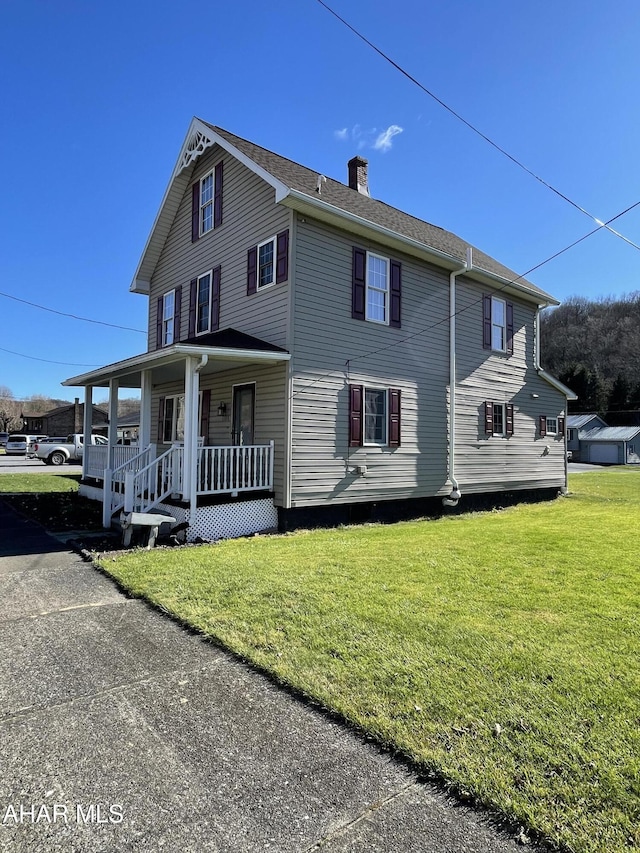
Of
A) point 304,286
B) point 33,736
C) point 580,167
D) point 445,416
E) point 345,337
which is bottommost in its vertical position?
point 33,736

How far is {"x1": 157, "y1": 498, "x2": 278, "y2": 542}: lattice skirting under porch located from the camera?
8.70 metres

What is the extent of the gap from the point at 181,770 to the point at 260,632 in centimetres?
173

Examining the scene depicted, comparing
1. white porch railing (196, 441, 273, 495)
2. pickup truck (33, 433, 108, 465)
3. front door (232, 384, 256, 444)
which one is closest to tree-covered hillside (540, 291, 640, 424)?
pickup truck (33, 433, 108, 465)

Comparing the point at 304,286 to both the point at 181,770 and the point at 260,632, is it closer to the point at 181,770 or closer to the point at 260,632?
the point at 260,632

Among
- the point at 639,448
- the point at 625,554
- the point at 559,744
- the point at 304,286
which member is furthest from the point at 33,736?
the point at 639,448

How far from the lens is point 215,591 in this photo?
5.48 meters

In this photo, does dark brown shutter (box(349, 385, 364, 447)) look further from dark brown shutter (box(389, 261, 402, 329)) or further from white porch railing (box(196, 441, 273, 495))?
dark brown shutter (box(389, 261, 402, 329))

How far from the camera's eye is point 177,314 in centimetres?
1375

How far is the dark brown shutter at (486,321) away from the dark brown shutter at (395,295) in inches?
140

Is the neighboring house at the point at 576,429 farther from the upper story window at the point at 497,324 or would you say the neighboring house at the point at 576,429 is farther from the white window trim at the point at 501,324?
the white window trim at the point at 501,324

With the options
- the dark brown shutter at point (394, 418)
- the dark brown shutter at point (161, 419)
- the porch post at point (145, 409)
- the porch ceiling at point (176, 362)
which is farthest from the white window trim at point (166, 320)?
the dark brown shutter at point (394, 418)

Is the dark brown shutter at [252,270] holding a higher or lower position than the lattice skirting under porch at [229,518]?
higher

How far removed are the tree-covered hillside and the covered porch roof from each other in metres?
58.2

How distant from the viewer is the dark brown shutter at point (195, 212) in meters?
13.0
